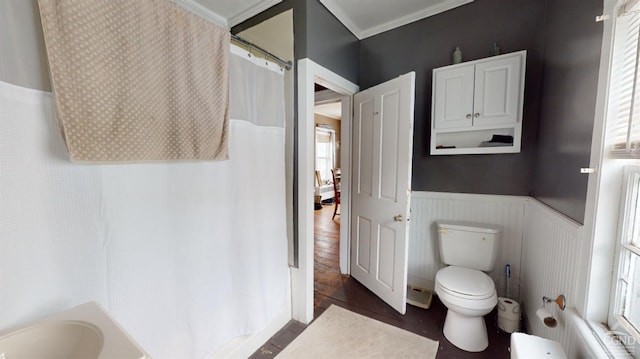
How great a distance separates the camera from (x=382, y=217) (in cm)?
208

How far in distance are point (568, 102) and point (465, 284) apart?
1.19 metres

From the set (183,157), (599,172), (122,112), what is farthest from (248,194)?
(599,172)

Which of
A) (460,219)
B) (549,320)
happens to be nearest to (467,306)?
(549,320)

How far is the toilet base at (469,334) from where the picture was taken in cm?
160

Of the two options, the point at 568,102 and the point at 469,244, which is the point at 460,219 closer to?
the point at 469,244

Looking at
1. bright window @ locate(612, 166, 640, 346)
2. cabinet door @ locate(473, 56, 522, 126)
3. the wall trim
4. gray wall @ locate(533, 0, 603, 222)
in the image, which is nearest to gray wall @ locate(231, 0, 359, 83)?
cabinet door @ locate(473, 56, 522, 126)

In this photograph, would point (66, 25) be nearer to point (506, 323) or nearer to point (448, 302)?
point (448, 302)

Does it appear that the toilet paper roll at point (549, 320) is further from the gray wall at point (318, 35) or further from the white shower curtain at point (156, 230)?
the gray wall at point (318, 35)

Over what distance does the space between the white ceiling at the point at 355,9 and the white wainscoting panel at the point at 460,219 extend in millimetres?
1557

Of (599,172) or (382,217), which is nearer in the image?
(599,172)

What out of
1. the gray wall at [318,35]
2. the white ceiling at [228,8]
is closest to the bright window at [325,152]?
the gray wall at [318,35]

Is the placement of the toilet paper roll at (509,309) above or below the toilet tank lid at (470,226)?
below

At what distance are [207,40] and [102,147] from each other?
2.26 ft

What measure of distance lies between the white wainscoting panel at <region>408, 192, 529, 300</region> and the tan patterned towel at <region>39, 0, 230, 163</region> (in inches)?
70.3
